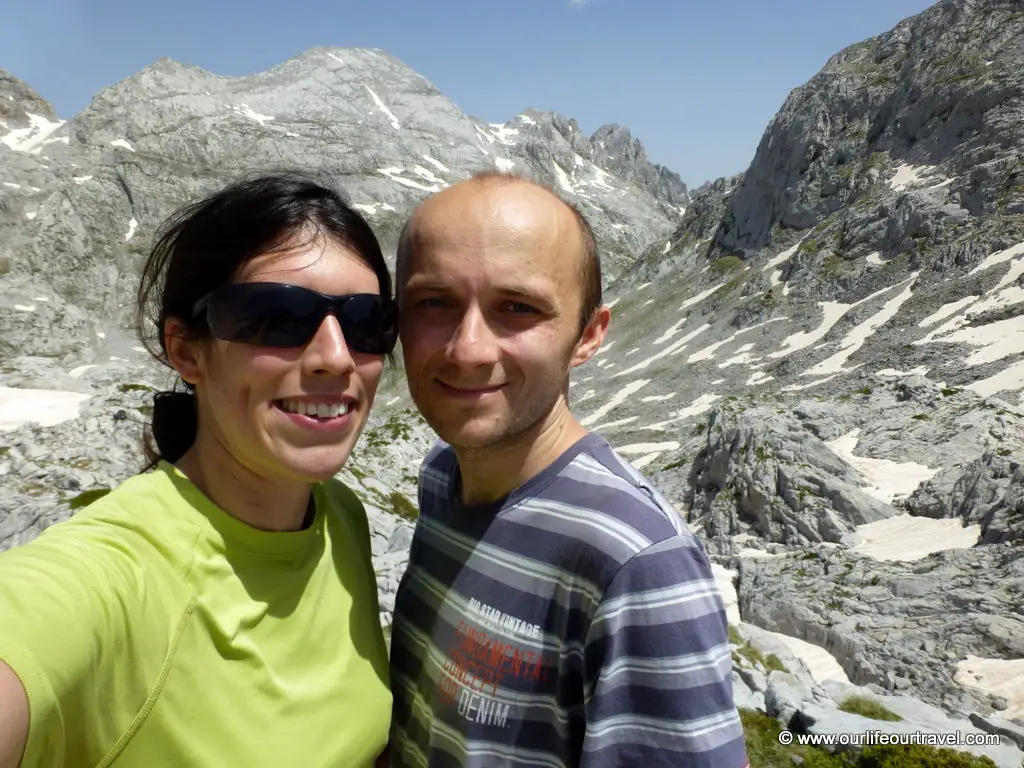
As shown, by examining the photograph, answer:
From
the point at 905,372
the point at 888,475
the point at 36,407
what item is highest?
the point at 905,372

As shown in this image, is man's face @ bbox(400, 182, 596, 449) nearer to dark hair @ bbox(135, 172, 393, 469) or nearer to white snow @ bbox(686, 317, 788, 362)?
dark hair @ bbox(135, 172, 393, 469)

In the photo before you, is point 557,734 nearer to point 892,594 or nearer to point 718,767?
point 718,767

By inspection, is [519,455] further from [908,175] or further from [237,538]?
[908,175]

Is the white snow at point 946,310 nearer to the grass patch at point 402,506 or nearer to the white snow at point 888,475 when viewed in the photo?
the white snow at point 888,475

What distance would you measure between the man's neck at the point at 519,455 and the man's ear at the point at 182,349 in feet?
4.99

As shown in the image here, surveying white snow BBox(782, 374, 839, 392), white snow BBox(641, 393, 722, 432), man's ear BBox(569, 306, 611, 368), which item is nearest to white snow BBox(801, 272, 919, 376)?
white snow BBox(782, 374, 839, 392)

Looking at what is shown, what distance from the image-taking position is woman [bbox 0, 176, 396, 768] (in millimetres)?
2414

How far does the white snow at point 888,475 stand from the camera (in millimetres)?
27406

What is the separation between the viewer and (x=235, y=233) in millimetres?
3229

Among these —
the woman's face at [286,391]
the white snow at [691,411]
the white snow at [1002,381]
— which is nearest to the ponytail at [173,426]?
the woman's face at [286,391]

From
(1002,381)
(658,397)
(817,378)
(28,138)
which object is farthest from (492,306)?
(28,138)

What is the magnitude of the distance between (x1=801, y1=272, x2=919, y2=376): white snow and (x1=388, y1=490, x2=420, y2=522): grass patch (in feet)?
159

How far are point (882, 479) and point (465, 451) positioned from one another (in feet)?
102

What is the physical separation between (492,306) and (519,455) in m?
0.86
